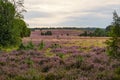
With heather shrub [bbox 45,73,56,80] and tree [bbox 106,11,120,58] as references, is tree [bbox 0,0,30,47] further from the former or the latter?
tree [bbox 106,11,120,58]

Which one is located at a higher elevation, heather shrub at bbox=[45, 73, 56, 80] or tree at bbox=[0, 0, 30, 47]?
tree at bbox=[0, 0, 30, 47]

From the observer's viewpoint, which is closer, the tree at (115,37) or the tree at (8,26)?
the tree at (115,37)

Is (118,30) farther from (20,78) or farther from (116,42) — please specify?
(20,78)

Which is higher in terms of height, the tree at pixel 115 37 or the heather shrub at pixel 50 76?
the tree at pixel 115 37

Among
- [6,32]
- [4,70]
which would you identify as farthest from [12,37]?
[4,70]

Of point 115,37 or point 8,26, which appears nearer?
point 115,37

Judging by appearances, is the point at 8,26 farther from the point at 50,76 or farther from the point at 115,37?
the point at 115,37

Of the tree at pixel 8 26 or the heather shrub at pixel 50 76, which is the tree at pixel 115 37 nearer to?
the heather shrub at pixel 50 76

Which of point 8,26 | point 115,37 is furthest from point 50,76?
point 8,26

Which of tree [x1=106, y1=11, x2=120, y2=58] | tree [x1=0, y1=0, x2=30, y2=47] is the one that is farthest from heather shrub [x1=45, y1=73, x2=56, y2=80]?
tree [x1=0, y1=0, x2=30, y2=47]

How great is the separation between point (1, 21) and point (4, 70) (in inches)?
768

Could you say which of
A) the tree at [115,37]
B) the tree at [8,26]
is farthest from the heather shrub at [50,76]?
the tree at [8,26]

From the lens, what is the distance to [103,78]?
16.0 m

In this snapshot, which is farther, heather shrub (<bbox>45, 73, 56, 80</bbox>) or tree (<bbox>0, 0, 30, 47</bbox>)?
tree (<bbox>0, 0, 30, 47</bbox>)
